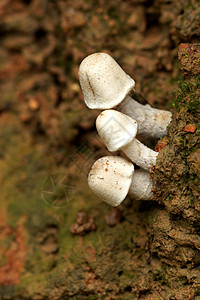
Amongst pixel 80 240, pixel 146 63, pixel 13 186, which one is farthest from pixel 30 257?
pixel 146 63

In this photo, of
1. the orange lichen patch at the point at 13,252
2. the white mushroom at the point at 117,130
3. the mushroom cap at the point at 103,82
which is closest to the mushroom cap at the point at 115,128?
the white mushroom at the point at 117,130

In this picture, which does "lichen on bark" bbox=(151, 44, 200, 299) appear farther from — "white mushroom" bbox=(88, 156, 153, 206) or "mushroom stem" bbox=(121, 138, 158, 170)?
"white mushroom" bbox=(88, 156, 153, 206)

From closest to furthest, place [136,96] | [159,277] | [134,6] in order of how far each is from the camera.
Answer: [159,277] < [136,96] < [134,6]

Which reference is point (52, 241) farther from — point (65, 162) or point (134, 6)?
point (134, 6)

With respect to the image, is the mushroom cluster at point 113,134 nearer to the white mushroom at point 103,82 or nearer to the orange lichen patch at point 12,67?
the white mushroom at point 103,82

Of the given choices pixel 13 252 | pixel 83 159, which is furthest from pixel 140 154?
pixel 13 252
